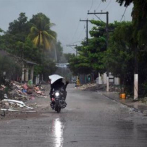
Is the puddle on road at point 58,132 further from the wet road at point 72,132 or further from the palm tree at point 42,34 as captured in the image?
the palm tree at point 42,34

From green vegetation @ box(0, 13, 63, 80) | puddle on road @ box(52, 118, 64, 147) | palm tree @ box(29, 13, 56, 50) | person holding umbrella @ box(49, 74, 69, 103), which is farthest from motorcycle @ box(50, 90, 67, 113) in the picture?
palm tree @ box(29, 13, 56, 50)

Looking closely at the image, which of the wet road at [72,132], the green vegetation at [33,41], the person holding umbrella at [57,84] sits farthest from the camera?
the green vegetation at [33,41]

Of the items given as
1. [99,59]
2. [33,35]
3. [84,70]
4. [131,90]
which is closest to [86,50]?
[99,59]

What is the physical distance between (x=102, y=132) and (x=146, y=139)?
6.08 feet

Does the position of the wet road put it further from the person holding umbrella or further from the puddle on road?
the person holding umbrella

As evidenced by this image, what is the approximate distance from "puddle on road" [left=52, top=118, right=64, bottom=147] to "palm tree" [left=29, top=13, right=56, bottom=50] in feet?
199

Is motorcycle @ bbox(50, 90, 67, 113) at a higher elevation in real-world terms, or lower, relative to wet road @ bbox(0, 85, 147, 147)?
higher

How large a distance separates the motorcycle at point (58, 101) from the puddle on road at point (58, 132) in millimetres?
3181

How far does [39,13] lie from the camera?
93.4 meters

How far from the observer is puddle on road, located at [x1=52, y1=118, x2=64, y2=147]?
11629 mm

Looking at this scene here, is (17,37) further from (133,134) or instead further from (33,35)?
(133,134)

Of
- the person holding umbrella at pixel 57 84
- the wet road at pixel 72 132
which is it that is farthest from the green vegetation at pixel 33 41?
the wet road at pixel 72 132

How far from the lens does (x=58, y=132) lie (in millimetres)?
13758

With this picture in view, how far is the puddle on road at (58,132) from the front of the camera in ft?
38.2
